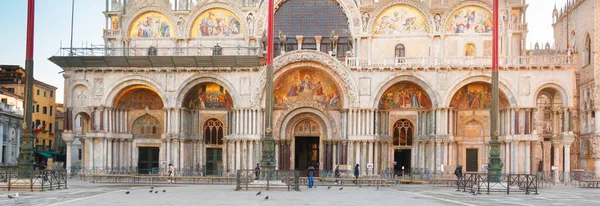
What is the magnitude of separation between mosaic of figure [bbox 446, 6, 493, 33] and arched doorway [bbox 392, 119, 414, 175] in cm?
786

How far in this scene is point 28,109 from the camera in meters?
33.1

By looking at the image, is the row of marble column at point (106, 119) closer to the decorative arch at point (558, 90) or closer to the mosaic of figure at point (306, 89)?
the mosaic of figure at point (306, 89)

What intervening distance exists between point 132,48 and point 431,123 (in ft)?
76.3

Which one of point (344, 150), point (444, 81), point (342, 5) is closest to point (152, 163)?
point (344, 150)

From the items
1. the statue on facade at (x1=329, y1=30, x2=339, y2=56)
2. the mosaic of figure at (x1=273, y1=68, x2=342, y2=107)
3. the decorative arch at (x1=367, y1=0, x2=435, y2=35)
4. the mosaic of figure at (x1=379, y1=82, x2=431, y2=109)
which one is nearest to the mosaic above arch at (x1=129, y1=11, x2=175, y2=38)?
the mosaic of figure at (x1=273, y1=68, x2=342, y2=107)

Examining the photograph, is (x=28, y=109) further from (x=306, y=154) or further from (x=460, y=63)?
(x=460, y=63)

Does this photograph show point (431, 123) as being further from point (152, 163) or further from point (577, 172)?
point (152, 163)

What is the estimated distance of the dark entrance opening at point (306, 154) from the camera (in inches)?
2141

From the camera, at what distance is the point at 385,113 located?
5256 centimetres

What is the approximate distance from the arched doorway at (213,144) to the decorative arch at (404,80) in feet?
41.8

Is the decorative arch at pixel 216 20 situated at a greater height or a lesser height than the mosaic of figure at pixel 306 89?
greater

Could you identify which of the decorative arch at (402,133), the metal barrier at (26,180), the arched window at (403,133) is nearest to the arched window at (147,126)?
the decorative arch at (402,133)

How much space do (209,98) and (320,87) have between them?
8.74m

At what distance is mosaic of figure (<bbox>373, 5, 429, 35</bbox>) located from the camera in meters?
52.3
